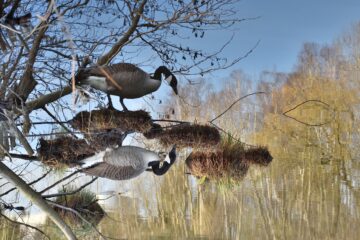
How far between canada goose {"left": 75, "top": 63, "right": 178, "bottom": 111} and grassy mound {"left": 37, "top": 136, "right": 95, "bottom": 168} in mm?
145

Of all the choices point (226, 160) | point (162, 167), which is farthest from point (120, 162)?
point (226, 160)

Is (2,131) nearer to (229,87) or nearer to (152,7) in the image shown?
(152,7)

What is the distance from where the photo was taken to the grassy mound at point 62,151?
42.8 inches

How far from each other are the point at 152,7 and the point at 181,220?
207 cm

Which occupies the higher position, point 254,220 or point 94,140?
point 94,140

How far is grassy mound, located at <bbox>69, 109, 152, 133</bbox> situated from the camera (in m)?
1.07

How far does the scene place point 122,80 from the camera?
1.08 meters

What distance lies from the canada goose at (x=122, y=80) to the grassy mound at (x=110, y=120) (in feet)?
0.19

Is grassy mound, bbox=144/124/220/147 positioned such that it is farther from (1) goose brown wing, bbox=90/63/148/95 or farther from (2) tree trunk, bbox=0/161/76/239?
(2) tree trunk, bbox=0/161/76/239

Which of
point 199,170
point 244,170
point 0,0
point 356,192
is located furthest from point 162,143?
point 356,192

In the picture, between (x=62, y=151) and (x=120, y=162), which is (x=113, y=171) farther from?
(x=62, y=151)

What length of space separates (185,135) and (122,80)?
0.28 m

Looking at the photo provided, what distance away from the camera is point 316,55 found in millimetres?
6434

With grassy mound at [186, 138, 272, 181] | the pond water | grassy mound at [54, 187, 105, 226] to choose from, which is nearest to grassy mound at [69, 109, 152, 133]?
grassy mound at [186, 138, 272, 181]
